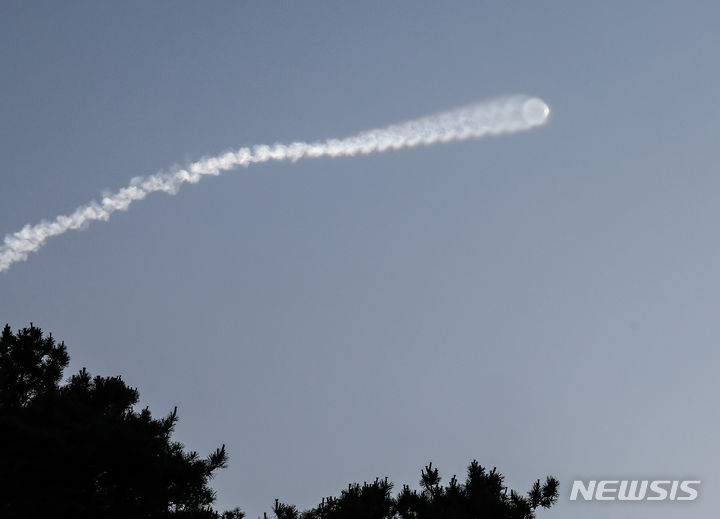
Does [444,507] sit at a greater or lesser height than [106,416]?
lesser

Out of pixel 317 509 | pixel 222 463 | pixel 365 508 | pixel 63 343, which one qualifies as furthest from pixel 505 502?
pixel 63 343

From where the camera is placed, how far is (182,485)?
22.2m

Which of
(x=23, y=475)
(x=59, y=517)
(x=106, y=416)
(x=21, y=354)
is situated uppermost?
(x=21, y=354)

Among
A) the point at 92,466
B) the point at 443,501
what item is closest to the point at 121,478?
the point at 92,466

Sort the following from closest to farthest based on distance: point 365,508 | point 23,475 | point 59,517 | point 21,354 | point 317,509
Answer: point 59,517, point 23,475, point 365,508, point 317,509, point 21,354

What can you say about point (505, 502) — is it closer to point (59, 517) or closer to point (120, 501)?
point (120, 501)

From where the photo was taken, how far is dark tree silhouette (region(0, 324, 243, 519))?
21.2 m

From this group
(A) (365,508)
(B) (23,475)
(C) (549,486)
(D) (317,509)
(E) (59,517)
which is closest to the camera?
(E) (59,517)

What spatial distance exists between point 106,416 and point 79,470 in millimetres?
1742

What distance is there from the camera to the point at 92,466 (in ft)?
→ 72.4

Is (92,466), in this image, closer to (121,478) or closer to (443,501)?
(121,478)

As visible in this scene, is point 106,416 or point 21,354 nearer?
point 106,416

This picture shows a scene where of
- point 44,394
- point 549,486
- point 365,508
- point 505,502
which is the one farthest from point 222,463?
point 549,486

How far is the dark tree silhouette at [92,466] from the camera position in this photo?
833 inches
